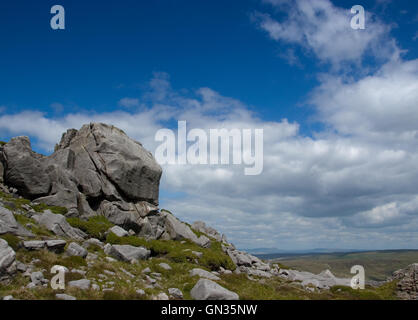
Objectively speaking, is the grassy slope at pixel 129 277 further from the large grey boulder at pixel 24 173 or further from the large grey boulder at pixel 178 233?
the large grey boulder at pixel 178 233

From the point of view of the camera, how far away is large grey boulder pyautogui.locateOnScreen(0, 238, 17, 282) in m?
15.8

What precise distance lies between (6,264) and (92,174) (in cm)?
2848

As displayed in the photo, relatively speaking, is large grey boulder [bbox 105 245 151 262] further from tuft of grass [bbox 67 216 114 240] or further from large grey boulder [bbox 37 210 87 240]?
tuft of grass [bbox 67 216 114 240]

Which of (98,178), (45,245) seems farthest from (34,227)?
(98,178)

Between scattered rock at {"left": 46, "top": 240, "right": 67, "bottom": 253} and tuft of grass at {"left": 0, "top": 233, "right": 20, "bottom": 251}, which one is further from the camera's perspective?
scattered rock at {"left": 46, "top": 240, "right": 67, "bottom": 253}

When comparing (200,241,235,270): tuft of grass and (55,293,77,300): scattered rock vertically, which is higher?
(55,293,77,300): scattered rock

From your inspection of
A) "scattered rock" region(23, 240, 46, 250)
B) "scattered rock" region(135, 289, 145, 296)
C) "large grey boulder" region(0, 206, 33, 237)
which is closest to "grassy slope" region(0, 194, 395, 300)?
"scattered rock" region(135, 289, 145, 296)

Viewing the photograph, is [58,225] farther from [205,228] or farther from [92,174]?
[205,228]

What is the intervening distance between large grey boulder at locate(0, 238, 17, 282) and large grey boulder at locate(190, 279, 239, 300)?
32.9 feet

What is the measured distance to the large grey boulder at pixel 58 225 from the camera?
2894cm

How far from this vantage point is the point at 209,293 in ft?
58.4

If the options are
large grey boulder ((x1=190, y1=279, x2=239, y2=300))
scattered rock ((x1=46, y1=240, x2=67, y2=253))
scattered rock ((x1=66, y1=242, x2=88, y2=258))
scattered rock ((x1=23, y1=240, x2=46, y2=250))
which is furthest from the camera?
scattered rock ((x1=66, y1=242, x2=88, y2=258))
